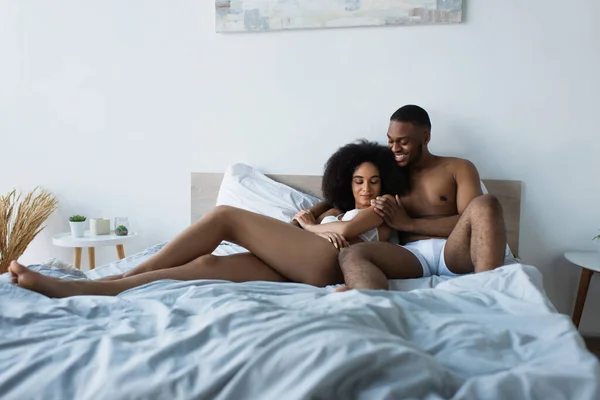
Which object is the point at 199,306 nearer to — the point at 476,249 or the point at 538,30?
the point at 476,249

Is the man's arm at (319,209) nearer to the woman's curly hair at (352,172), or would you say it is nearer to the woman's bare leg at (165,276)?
the woman's curly hair at (352,172)

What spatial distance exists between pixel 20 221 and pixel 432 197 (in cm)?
196

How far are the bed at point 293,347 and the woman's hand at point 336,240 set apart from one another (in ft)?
1.79

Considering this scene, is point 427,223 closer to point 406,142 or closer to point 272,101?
point 406,142

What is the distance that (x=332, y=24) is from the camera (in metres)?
2.63

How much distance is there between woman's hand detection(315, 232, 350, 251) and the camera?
1.92m

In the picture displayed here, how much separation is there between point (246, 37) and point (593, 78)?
1.57 metres

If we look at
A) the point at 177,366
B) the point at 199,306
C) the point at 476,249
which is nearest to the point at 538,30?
the point at 476,249

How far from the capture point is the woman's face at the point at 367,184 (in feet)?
7.18

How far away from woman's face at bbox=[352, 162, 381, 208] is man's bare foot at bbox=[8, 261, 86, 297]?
3.62 feet

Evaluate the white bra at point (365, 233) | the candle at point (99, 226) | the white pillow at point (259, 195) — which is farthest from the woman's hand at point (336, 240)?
the candle at point (99, 226)

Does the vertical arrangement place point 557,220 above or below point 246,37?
below

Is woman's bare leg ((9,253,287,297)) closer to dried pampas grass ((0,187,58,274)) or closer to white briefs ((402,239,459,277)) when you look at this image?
white briefs ((402,239,459,277))

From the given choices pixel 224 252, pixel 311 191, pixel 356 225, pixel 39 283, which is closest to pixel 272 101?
pixel 311 191
